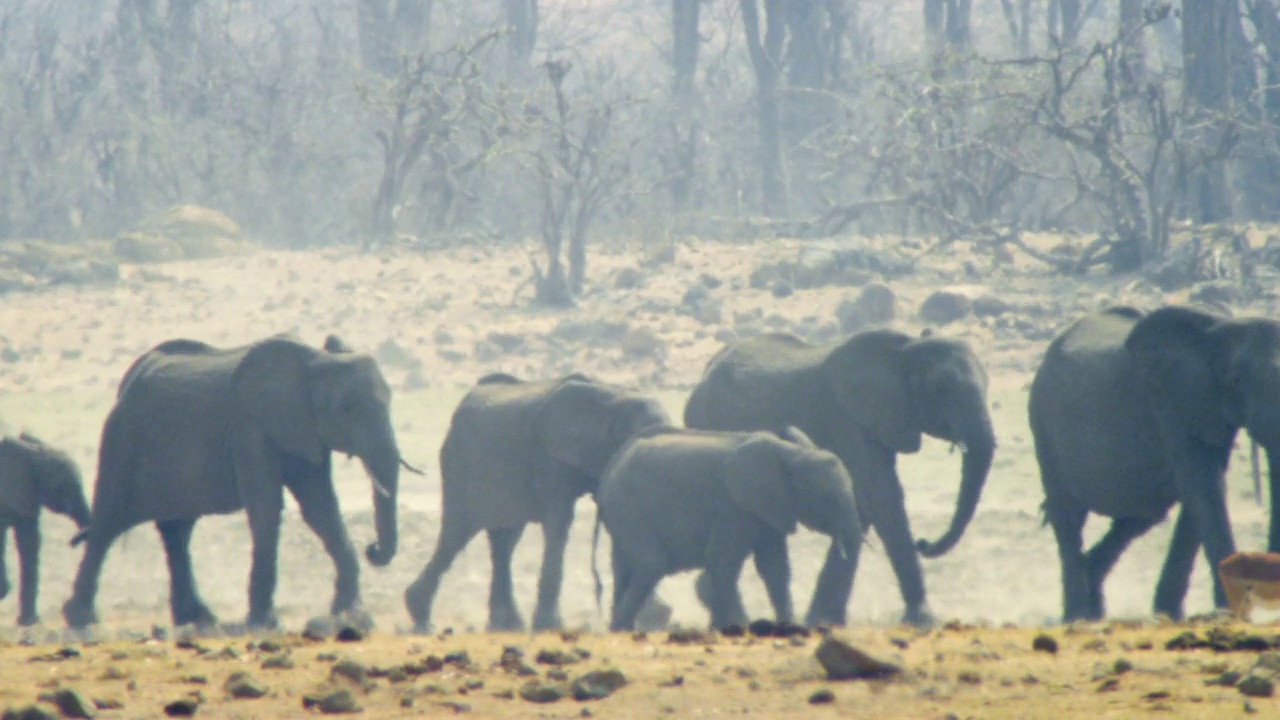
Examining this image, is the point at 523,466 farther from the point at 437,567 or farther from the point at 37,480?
the point at 37,480

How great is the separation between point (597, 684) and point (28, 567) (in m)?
8.37

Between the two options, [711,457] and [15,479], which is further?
→ [15,479]

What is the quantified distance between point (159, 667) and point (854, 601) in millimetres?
8221

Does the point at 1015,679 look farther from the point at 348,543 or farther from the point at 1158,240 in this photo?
the point at 1158,240

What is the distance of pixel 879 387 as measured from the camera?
12594 millimetres

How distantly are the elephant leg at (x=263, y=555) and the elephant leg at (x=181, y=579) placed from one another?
670 millimetres

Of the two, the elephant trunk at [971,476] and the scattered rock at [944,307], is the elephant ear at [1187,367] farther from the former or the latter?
the scattered rock at [944,307]

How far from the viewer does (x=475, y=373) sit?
78.6ft

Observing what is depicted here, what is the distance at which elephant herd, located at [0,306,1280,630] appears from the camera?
1078cm

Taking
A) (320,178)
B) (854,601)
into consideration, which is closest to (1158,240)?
(854,601)

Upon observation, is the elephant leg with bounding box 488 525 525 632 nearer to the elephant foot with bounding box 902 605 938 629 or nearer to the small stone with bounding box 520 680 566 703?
the elephant foot with bounding box 902 605 938 629

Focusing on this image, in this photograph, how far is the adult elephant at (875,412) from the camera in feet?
39.2

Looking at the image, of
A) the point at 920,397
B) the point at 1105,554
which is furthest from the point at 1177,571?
the point at 920,397

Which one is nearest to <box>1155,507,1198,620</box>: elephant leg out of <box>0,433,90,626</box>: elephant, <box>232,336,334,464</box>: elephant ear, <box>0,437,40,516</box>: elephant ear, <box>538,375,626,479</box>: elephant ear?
<box>538,375,626,479</box>: elephant ear
